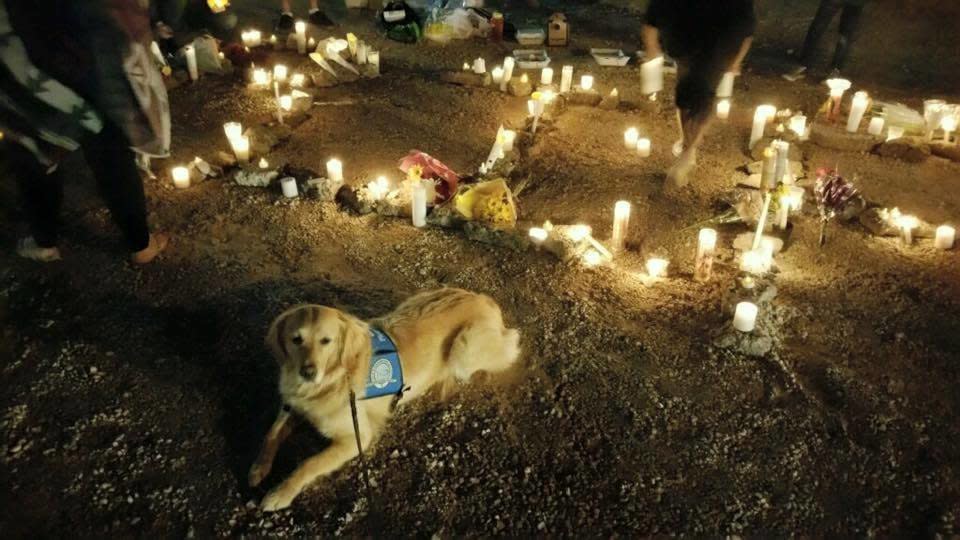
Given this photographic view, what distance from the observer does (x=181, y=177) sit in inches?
232

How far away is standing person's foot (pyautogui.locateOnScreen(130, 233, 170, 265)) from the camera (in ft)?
16.0

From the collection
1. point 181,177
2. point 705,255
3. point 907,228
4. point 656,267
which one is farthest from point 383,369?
point 907,228

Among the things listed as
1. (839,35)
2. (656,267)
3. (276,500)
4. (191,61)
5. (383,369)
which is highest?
(839,35)

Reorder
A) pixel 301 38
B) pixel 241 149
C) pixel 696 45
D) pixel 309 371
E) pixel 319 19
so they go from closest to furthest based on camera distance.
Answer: pixel 309 371
pixel 696 45
pixel 241 149
pixel 301 38
pixel 319 19

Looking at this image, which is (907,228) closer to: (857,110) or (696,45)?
(857,110)

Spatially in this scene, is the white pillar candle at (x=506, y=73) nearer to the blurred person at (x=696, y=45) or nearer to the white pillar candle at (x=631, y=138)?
the white pillar candle at (x=631, y=138)

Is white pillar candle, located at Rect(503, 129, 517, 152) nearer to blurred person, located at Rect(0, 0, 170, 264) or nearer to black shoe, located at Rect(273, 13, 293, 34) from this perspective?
blurred person, located at Rect(0, 0, 170, 264)

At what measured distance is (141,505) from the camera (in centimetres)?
333

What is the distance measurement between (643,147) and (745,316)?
111 inches

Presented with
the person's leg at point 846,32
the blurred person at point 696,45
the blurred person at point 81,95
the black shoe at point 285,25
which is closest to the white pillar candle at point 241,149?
the blurred person at point 81,95

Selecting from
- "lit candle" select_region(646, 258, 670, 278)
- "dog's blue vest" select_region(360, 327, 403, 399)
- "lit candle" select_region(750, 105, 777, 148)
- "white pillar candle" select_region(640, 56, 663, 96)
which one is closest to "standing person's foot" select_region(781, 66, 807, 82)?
"lit candle" select_region(750, 105, 777, 148)

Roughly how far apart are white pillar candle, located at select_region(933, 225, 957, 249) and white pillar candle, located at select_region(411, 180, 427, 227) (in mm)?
3971

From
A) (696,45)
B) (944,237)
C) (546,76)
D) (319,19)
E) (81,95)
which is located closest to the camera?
(81,95)

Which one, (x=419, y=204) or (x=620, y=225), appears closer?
(x=620, y=225)
